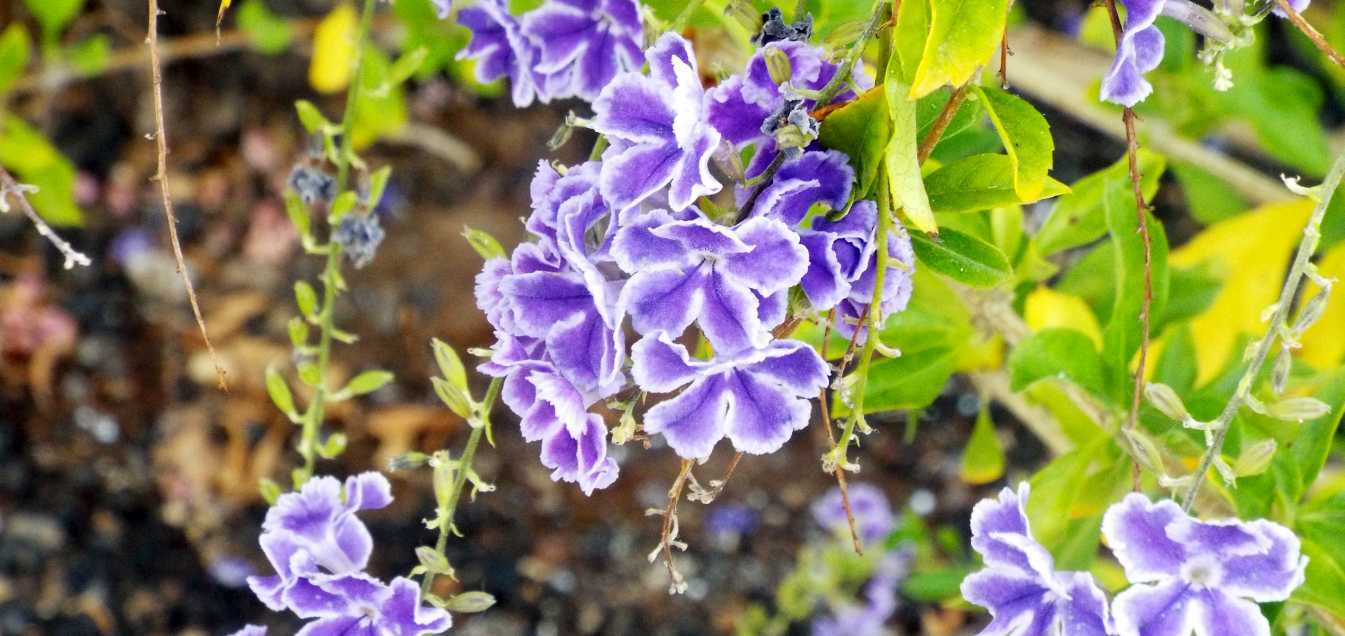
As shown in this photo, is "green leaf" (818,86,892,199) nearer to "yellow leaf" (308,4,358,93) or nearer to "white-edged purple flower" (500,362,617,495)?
"white-edged purple flower" (500,362,617,495)

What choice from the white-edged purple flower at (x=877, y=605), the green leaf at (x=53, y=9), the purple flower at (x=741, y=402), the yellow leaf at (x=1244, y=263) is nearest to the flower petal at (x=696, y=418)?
the purple flower at (x=741, y=402)

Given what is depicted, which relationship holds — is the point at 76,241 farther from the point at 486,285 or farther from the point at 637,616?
the point at 486,285

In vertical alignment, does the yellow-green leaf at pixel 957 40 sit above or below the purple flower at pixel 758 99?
above

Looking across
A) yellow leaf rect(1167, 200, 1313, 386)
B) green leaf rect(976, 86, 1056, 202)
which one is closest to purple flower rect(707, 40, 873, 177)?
green leaf rect(976, 86, 1056, 202)

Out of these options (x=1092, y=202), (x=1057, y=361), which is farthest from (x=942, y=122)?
(x=1092, y=202)

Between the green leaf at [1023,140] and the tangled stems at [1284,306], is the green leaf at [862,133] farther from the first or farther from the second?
the tangled stems at [1284,306]

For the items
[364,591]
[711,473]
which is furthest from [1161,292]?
[711,473]
